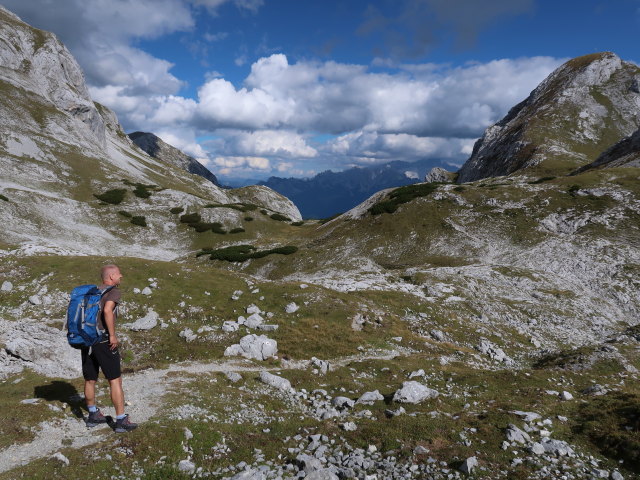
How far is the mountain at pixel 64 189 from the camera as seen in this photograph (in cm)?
6794

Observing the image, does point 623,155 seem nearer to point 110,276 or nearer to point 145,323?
point 145,323

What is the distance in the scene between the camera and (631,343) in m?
26.8

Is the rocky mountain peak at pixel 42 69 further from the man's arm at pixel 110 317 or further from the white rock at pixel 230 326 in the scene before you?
the man's arm at pixel 110 317

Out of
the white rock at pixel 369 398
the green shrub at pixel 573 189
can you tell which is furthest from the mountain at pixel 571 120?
the white rock at pixel 369 398

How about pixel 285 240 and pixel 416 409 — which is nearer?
pixel 416 409

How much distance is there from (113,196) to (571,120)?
518 ft

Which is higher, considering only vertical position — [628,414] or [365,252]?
[365,252]

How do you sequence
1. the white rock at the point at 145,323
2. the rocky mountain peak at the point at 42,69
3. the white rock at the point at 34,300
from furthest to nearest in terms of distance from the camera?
the rocky mountain peak at the point at 42,69
the white rock at the point at 34,300
the white rock at the point at 145,323

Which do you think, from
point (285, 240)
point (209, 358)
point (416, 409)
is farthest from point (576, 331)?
point (285, 240)

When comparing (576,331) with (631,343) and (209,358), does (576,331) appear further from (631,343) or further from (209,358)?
(209,358)

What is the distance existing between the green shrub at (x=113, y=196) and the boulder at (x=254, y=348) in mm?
80449

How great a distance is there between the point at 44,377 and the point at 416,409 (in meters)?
16.9

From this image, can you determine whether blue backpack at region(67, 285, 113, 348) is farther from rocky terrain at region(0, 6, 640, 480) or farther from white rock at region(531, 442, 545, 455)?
white rock at region(531, 442, 545, 455)

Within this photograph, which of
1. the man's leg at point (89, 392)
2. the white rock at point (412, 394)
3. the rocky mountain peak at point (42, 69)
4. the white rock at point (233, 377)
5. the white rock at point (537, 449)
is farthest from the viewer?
the rocky mountain peak at point (42, 69)
